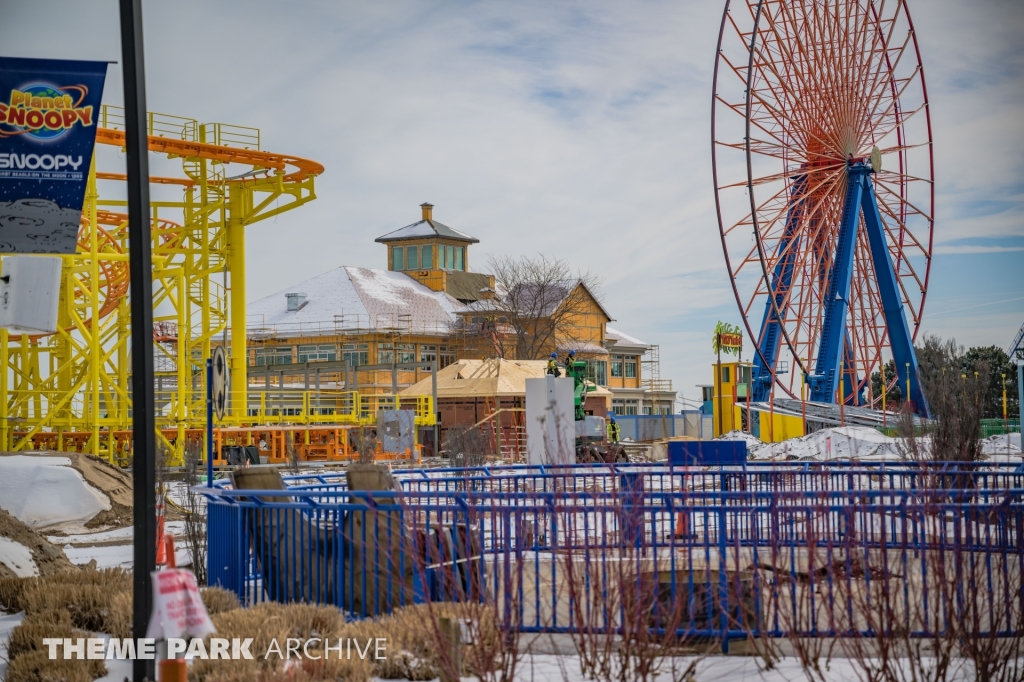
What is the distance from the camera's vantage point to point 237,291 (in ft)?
120

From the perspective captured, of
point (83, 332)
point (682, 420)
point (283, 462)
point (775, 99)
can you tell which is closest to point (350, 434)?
point (283, 462)

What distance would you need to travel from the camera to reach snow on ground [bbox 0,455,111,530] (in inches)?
722

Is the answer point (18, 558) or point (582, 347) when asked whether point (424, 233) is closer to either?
point (582, 347)

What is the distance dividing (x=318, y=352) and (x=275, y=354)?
2.54 m

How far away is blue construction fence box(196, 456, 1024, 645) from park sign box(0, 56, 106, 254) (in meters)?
3.34

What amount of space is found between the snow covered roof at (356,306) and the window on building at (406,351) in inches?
37.5

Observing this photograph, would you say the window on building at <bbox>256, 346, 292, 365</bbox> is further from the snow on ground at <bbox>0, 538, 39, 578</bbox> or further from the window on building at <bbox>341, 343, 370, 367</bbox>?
the snow on ground at <bbox>0, 538, 39, 578</bbox>

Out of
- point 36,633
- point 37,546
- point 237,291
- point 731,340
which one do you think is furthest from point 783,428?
point 36,633

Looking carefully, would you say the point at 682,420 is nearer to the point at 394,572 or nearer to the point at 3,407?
the point at 3,407

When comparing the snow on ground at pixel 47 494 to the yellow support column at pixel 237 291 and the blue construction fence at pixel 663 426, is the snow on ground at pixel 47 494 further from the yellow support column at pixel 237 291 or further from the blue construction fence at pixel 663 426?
the blue construction fence at pixel 663 426

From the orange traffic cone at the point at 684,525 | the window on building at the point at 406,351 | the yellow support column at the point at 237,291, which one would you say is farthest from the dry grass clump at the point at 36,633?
the window on building at the point at 406,351

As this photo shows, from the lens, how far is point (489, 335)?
67875 millimetres

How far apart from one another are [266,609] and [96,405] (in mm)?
21511

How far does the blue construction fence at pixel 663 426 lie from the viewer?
53438mm
